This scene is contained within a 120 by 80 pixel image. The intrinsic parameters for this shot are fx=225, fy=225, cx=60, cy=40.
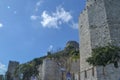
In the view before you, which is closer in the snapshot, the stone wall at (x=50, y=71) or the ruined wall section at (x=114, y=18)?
the ruined wall section at (x=114, y=18)

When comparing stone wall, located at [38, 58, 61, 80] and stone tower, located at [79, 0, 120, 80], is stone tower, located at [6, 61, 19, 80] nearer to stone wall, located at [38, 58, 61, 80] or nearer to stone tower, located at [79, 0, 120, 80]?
stone wall, located at [38, 58, 61, 80]

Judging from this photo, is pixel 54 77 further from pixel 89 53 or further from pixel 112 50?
pixel 112 50

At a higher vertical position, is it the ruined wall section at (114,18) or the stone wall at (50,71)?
the ruined wall section at (114,18)

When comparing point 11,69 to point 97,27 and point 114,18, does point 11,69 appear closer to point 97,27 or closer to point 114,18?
point 97,27

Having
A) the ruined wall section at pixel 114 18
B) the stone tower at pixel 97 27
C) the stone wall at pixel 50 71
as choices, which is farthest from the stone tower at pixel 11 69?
the ruined wall section at pixel 114 18

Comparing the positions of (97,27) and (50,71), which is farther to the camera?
(50,71)

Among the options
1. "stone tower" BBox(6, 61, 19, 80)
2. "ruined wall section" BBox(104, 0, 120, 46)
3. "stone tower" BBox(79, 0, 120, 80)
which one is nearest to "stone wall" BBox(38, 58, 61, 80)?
"stone tower" BBox(79, 0, 120, 80)

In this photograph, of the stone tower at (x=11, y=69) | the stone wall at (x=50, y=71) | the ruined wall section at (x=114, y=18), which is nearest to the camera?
the ruined wall section at (x=114, y=18)

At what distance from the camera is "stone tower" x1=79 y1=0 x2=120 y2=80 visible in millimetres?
21672

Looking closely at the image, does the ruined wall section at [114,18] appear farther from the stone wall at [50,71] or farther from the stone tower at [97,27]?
the stone wall at [50,71]

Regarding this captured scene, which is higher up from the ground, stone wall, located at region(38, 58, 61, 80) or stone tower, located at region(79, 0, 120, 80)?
stone tower, located at region(79, 0, 120, 80)

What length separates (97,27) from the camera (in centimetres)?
2278

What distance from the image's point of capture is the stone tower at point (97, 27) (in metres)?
21.7

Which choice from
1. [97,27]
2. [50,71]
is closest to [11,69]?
[50,71]
